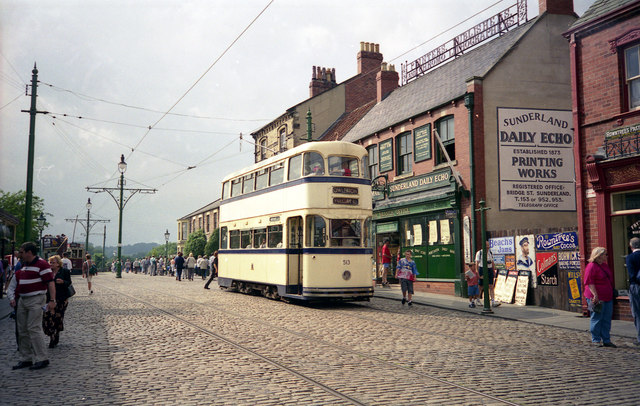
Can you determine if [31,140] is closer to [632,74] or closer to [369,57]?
[632,74]

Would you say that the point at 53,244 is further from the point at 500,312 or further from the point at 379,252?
the point at 500,312

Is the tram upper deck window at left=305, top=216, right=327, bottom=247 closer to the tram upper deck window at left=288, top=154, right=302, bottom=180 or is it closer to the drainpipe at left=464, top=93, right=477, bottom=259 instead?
the tram upper deck window at left=288, top=154, right=302, bottom=180

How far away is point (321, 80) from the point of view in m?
39.8

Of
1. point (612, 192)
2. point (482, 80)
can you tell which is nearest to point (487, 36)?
point (482, 80)

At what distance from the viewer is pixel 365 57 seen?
36.6 m

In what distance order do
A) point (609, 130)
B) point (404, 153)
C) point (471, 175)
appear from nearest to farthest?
point (609, 130) → point (471, 175) → point (404, 153)

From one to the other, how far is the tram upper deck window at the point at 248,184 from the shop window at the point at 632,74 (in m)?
11.5

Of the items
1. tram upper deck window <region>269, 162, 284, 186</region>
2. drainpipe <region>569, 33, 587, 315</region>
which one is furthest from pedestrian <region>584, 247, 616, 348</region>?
tram upper deck window <region>269, 162, 284, 186</region>

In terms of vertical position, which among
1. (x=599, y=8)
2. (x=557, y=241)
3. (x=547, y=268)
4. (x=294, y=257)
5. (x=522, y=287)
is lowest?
(x=522, y=287)

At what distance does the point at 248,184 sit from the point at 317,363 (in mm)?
12537

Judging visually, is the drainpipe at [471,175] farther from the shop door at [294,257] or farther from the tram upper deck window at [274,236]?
the tram upper deck window at [274,236]

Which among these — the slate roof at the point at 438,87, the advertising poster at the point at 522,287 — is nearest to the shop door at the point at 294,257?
the advertising poster at the point at 522,287

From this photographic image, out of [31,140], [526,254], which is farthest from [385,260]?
[31,140]

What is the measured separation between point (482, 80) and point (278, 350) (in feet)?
46.9
